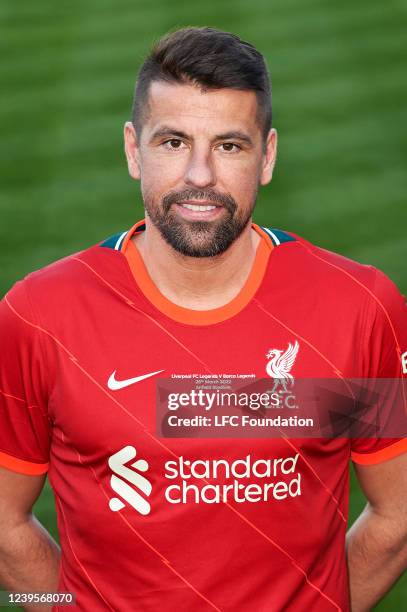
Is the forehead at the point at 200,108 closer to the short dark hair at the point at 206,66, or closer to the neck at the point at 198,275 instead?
the short dark hair at the point at 206,66

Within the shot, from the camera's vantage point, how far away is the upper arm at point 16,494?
3.83 m

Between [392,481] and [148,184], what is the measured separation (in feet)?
4.05

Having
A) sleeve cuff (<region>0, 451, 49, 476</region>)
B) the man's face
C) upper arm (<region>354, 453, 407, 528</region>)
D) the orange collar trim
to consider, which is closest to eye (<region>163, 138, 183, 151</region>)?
the man's face

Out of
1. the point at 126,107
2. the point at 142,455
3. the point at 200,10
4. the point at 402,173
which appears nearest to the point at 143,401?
the point at 142,455

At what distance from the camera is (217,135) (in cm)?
356

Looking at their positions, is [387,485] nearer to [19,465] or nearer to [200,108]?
[19,465]

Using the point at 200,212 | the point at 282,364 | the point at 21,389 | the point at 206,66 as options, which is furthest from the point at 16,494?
the point at 206,66

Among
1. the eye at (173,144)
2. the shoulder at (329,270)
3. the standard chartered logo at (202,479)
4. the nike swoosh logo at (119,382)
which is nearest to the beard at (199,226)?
the eye at (173,144)

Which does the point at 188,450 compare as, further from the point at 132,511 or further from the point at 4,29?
the point at 4,29

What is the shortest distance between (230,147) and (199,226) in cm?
26

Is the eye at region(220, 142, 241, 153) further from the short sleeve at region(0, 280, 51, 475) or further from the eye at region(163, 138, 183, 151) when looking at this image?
the short sleeve at region(0, 280, 51, 475)

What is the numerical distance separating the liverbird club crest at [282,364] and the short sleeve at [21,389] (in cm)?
68

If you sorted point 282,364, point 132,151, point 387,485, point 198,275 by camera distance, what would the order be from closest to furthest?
point 282,364 < point 198,275 < point 132,151 < point 387,485

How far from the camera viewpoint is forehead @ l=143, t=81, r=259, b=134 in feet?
11.7
